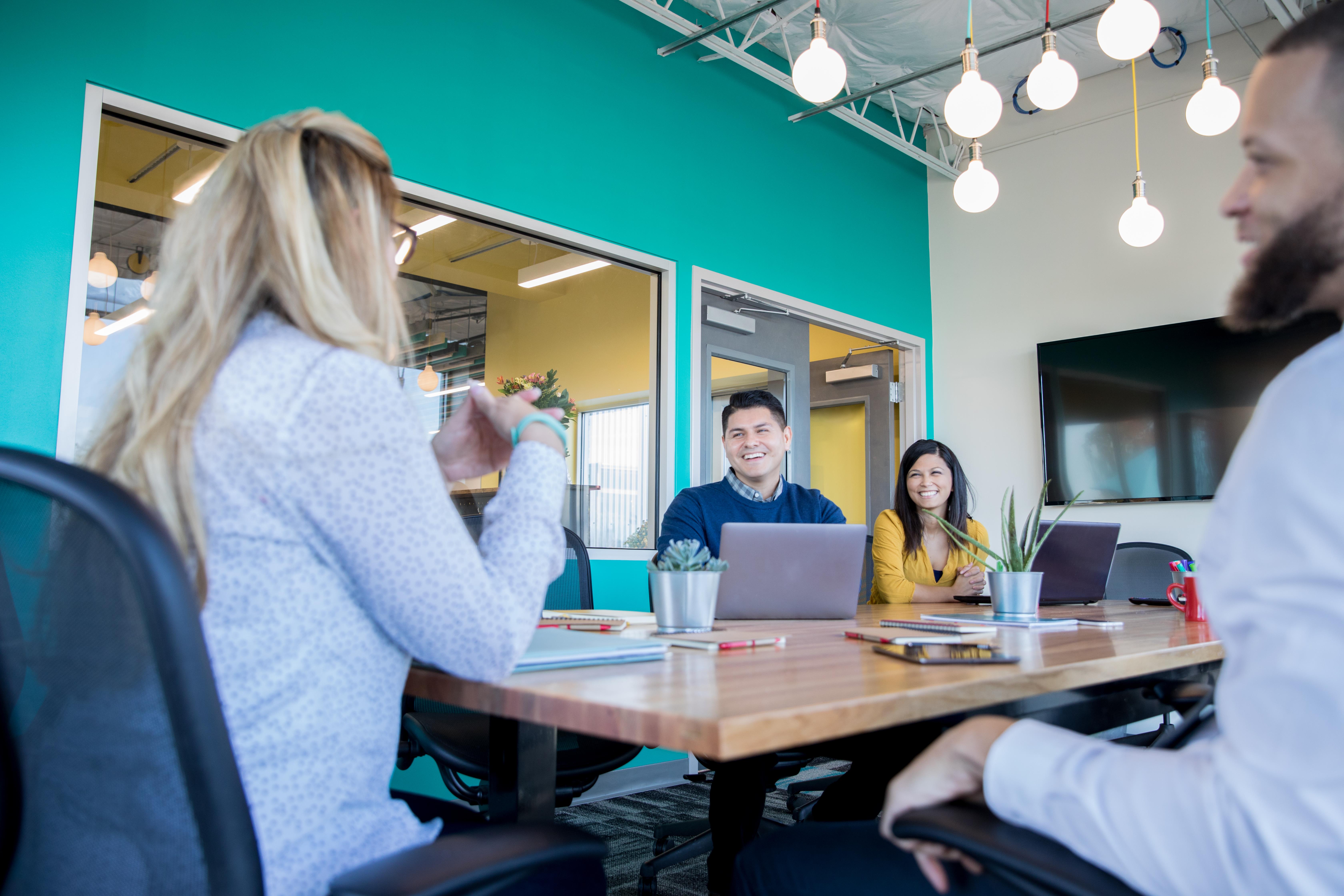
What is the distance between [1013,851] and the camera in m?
0.69

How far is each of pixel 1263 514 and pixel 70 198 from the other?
275 cm

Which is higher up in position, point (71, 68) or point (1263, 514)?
point (71, 68)

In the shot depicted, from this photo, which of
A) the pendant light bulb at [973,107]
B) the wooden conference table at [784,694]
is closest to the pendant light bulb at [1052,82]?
the pendant light bulb at [973,107]

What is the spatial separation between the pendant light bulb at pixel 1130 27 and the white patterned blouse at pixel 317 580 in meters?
1.98

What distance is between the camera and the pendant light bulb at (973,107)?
226cm

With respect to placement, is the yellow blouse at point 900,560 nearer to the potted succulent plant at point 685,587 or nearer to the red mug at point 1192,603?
the red mug at point 1192,603

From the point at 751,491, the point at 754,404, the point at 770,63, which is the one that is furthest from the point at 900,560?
the point at 770,63

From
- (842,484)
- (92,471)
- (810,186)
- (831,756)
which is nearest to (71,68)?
(92,471)

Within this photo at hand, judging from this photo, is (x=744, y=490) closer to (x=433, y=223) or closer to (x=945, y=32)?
(x=433, y=223)

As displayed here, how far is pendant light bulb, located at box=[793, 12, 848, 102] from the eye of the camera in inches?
89.4

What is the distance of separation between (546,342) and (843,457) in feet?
7.40

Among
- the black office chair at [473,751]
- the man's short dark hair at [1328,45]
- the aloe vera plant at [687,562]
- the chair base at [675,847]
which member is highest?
the man's short dark hair at [1328,45]

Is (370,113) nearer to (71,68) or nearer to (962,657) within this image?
(71,68)

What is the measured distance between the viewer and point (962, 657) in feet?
3.76
